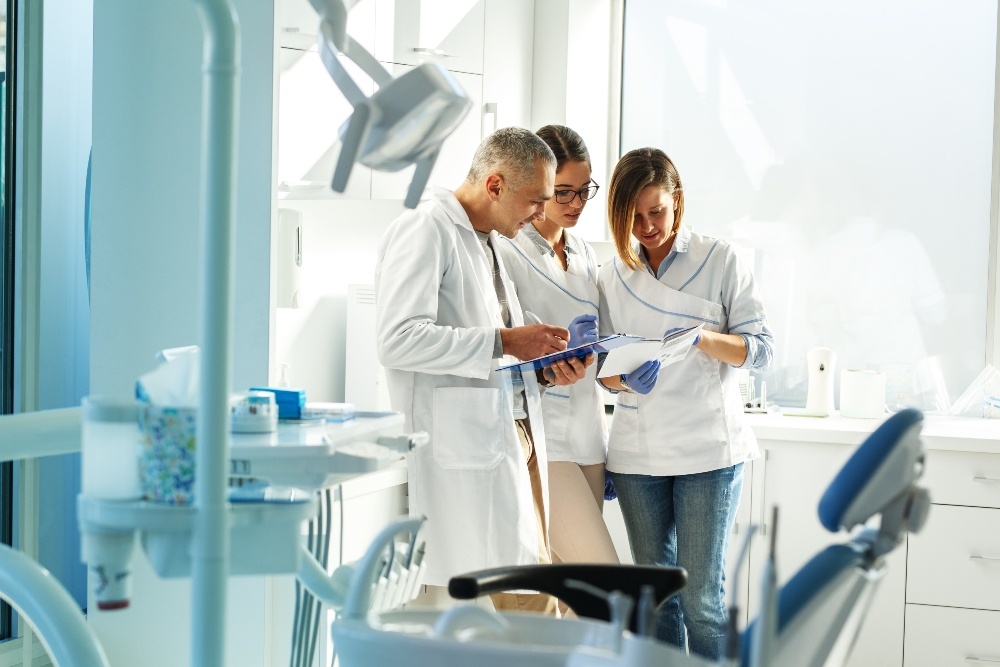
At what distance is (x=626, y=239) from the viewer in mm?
2520

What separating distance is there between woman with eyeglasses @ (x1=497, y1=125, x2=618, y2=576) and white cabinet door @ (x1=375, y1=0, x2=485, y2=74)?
600 millimetres

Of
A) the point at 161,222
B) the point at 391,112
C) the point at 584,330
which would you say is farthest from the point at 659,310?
the point at 391,112

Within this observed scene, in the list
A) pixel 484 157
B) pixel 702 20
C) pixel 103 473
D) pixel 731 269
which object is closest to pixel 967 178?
pixel 702 20

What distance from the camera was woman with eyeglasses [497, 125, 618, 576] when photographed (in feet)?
8.16

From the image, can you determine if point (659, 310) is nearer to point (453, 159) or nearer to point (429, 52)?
point (453, 159)

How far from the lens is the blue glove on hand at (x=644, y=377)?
7.97 ft

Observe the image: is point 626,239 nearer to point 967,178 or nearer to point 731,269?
point 731,269

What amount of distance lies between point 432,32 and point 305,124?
63 centimetres

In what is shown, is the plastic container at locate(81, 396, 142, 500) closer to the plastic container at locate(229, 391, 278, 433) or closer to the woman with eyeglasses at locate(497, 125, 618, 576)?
the plastic container at locate(229, 391, 278, 433)

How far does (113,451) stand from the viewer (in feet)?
3.38

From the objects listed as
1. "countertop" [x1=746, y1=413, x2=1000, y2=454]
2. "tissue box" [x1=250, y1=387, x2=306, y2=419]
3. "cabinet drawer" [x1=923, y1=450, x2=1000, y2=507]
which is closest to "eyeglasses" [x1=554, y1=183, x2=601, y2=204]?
"countertop" [x1=746, y1=413, x2=1000, y2=454]

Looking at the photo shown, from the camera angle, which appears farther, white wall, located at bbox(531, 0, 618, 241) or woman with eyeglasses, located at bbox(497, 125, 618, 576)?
white wall, located at bbox(531, 0, 618, 241)

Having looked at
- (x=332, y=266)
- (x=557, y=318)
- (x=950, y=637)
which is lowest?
(x=950, y=637)

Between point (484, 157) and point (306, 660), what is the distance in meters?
1.06
